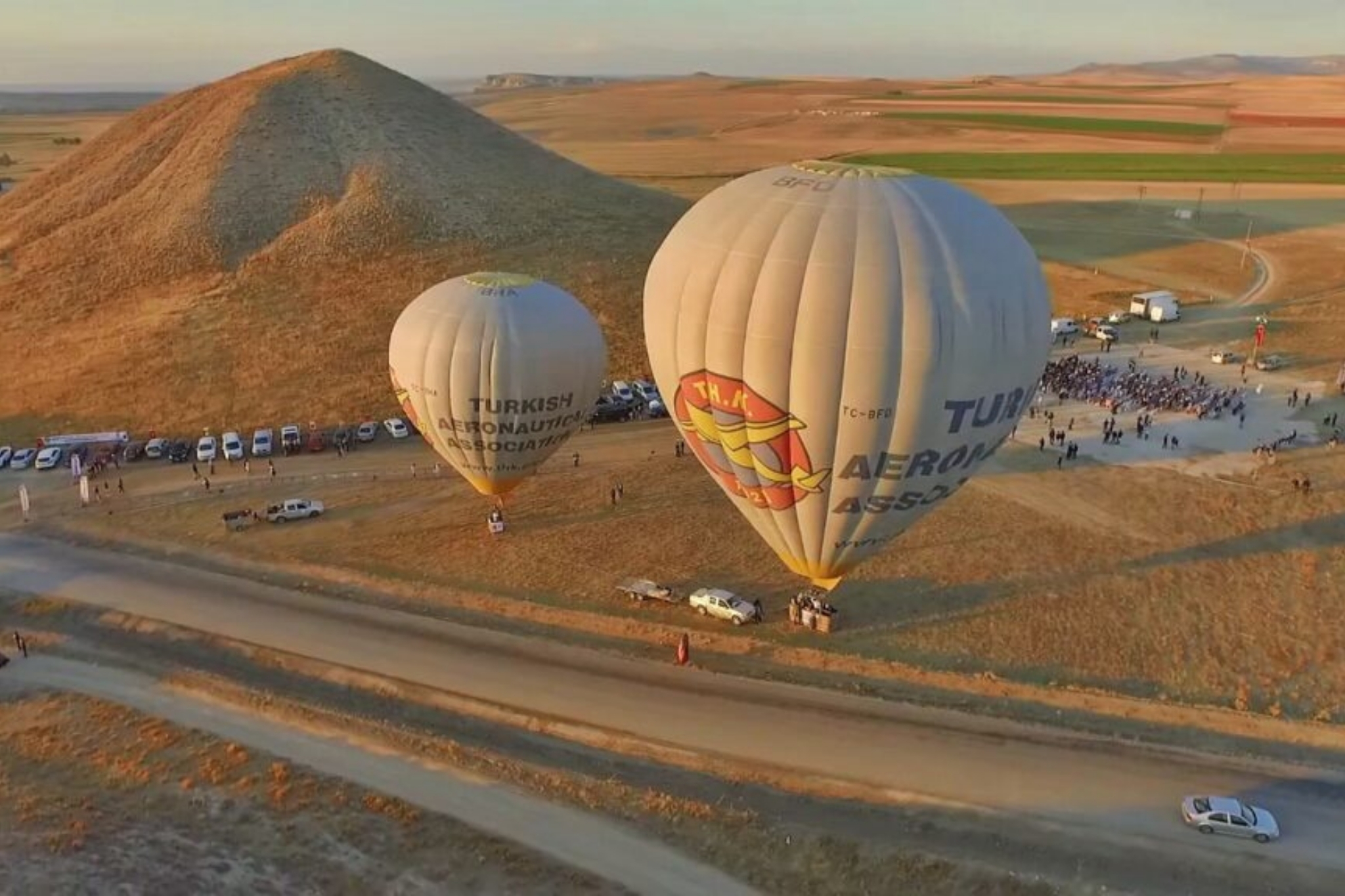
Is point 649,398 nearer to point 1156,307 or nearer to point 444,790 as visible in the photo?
point 444,790

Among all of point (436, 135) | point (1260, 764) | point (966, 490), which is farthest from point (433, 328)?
point (436, 135)

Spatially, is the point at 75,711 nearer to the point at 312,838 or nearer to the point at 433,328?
the point at 312,838

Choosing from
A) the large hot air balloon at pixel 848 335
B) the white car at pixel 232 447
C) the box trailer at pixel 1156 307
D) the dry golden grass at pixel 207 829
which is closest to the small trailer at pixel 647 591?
the large hot air balloon at pixel 848 335

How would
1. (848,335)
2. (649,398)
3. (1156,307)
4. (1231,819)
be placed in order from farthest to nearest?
(1156,307), (649,398), (848,335), (1231,819)

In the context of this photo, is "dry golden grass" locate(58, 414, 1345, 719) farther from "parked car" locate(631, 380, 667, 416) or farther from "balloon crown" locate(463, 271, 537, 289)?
"balloon crown" locate(463, 271, 537, 289)

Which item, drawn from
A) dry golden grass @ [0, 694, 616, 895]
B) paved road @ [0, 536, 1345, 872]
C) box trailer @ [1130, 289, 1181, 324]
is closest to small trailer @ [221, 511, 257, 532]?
paved road @ [0, 536, 1345, 872]

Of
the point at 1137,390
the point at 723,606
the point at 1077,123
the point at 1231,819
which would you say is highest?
the point at 1077,123

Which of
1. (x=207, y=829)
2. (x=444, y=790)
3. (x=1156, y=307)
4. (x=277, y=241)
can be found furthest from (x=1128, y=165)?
(x=207, y=829)

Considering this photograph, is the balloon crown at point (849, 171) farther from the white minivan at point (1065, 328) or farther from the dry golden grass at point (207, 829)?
the white minivan at point (1065, 328)
